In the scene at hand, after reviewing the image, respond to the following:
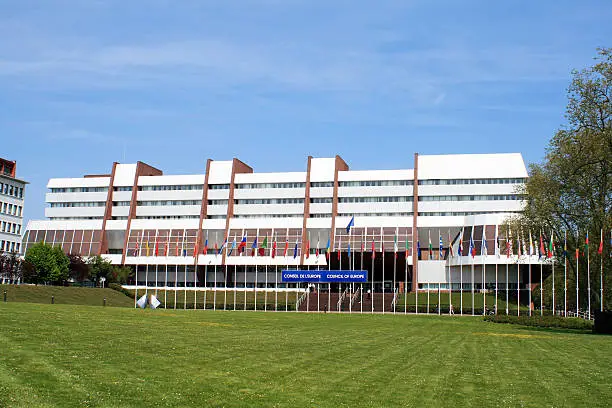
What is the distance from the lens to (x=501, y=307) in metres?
86.4

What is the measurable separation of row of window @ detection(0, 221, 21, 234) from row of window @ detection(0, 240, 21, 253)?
1.99 metres

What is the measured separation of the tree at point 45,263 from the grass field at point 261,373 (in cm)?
7137

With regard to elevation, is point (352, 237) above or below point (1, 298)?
above

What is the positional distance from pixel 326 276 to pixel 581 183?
47.8 meters

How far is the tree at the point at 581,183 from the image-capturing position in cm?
4762

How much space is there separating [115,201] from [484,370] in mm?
111210

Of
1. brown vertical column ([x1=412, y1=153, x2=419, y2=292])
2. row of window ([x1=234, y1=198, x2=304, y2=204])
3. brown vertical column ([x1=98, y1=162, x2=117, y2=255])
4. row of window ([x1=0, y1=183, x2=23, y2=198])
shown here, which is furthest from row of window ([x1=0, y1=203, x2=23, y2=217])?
brown vertical column ([x1=412, y1=153, x2=419, y2=292])

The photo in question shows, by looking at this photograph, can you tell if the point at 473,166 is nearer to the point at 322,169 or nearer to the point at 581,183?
the point at 322,169

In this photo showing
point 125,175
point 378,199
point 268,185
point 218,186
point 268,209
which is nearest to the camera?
point 378,199

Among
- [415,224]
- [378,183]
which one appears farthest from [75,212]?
[415,224]

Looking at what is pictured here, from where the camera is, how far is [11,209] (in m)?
123

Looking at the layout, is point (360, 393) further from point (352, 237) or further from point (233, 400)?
point (352, 237)

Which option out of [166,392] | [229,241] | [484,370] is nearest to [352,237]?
[229,241]

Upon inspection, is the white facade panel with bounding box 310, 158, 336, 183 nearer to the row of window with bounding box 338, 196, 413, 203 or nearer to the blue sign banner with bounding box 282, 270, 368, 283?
the row of window with bounding box 338, 196, 413, 203
